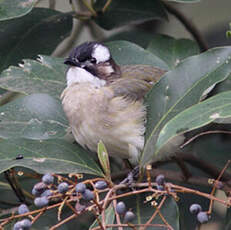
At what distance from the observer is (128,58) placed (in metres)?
1.79

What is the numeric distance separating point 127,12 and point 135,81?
440 mm

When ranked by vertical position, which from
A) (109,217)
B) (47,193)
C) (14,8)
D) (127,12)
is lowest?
(109,217)

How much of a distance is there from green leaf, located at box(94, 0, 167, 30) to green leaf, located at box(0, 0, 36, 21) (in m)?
0.42

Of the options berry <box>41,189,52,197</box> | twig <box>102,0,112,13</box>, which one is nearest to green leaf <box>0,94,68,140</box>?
berry <box>41,189,52,197</box>

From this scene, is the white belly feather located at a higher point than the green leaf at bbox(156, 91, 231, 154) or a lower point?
lower

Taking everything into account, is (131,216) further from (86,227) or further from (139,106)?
(86,227)

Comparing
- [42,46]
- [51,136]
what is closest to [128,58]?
[42,46]

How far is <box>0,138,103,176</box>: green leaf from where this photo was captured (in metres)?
1.28

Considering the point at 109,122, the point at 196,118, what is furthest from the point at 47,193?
the point at 109,122

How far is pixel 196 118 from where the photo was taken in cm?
106

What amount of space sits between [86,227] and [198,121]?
2.72 ft

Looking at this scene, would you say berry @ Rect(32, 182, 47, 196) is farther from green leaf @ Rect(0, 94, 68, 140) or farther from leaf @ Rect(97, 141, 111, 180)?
green leaf @ Rect(0, 94, 68, 140)

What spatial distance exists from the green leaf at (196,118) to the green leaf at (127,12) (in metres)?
0.97

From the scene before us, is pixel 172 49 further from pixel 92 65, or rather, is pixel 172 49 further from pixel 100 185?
pixel 100 185
